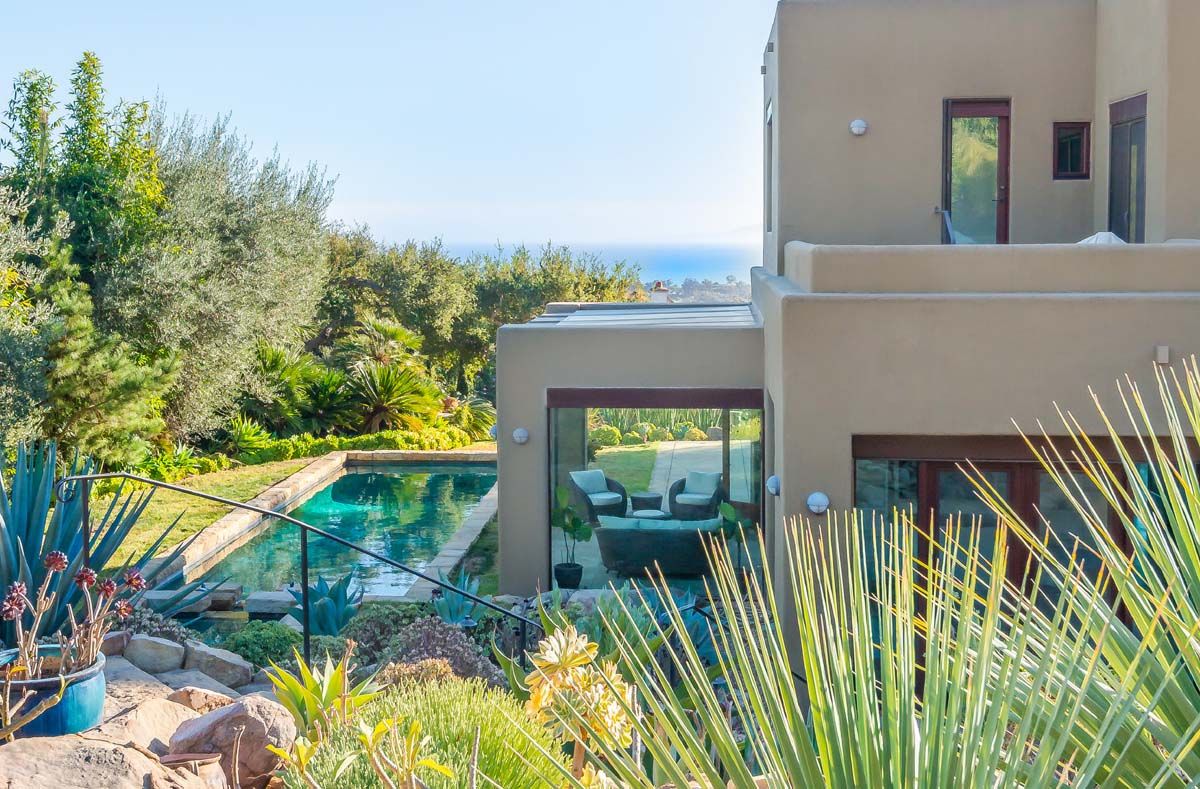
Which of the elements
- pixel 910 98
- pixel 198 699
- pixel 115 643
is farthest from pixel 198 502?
pixel 198 699

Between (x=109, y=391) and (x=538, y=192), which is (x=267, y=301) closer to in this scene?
(x=109, y=391)

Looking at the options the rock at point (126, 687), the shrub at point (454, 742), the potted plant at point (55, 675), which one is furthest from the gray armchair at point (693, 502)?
the shrub at point (454, 742)

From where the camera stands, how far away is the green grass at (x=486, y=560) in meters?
13.3

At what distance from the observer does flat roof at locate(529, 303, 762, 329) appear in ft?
42.3

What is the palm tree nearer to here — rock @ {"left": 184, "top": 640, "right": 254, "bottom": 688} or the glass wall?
the glass wall

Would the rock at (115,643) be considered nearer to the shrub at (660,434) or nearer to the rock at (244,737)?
the rock at (244,737)

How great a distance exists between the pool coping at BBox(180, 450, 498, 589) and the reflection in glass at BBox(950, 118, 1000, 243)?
7.30 metres

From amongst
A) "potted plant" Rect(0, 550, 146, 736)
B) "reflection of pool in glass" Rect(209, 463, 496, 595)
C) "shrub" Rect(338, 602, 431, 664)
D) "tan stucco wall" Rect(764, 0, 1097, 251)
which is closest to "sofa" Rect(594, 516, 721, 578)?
"shrub" Rect(338, 602, 431, 664)

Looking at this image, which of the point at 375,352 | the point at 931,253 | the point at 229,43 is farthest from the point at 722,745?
the point at 229,43

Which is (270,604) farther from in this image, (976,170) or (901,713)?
(901,713)

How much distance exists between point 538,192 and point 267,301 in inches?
5738

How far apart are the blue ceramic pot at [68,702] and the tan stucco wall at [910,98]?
9.80 m

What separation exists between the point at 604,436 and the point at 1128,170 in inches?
241

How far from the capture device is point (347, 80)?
93812 mm
